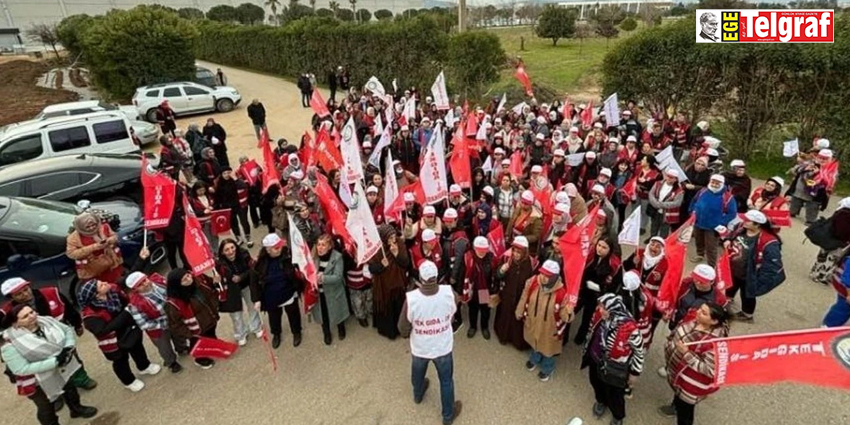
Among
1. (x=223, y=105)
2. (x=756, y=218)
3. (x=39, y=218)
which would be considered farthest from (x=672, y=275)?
(x=223, y=105)

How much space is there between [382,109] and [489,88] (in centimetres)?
927

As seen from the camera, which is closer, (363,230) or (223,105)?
(363,230)

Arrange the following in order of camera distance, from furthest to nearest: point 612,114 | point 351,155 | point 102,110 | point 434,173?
point 102,110
point 612,114
point 351,155
point 434,173

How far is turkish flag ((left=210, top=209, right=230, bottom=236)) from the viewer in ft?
24.5

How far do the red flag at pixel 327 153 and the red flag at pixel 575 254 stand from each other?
4.75 metres

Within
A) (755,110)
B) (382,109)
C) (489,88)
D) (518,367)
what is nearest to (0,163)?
(382,109)

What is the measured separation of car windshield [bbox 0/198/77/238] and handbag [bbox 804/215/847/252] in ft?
34.0

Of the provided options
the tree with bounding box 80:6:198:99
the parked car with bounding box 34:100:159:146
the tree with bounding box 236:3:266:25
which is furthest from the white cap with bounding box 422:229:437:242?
the tree with bounding box 236:3:266:25

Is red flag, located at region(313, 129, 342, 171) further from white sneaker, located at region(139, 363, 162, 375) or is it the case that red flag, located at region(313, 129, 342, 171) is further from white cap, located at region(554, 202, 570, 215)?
white sneaker, located at region(139, 363, 162, 375)

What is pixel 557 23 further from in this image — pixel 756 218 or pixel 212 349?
pixel 212 349

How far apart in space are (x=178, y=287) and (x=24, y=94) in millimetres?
31775

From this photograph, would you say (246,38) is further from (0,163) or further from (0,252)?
(0,252)

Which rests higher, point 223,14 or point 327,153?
point 223,14

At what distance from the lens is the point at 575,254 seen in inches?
192
